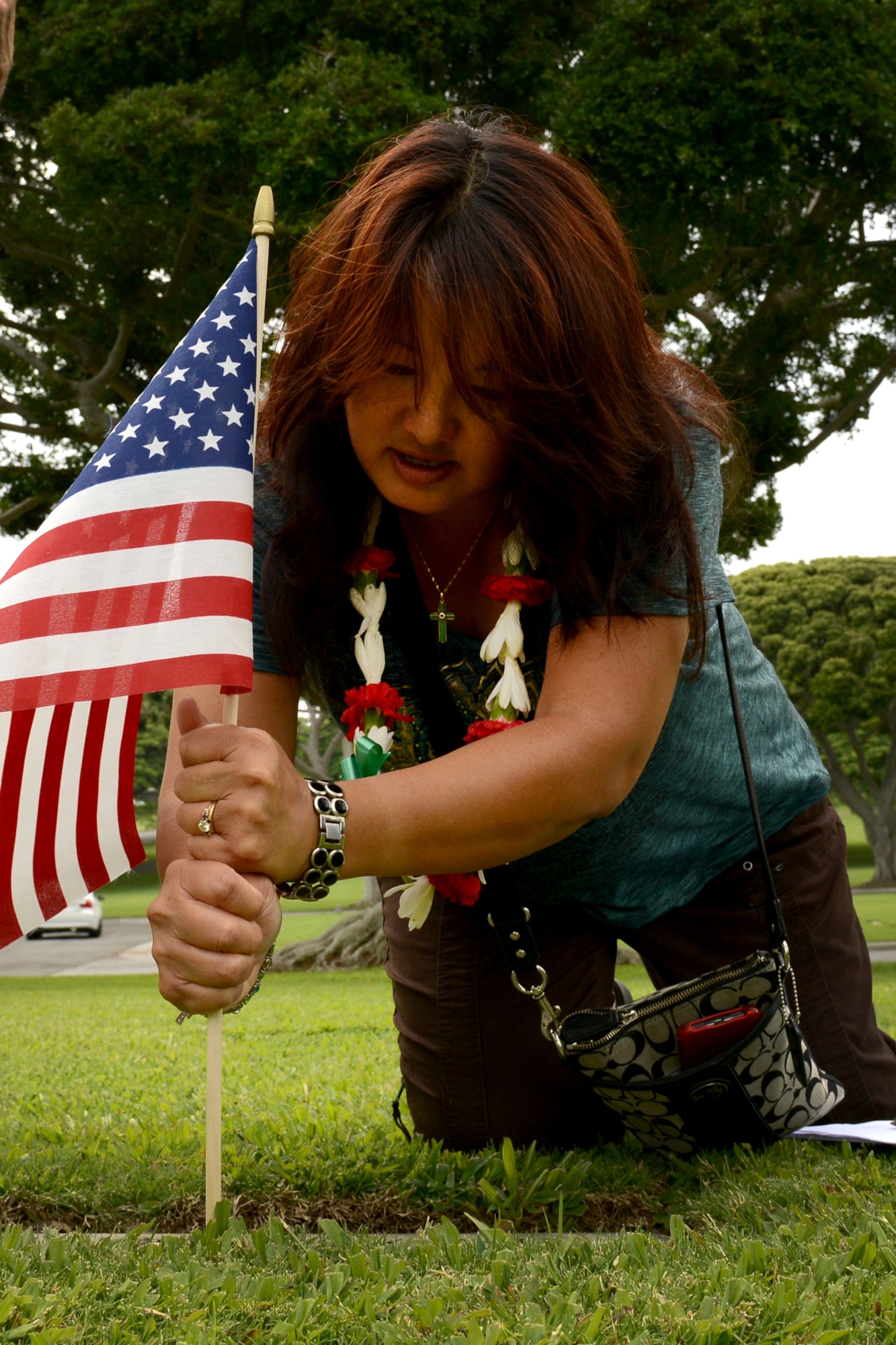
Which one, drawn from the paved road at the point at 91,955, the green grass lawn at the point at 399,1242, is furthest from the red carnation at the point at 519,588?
Result: the paved road at the point at 91,955

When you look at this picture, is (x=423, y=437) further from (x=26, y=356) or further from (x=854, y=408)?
(x=26, y=356)

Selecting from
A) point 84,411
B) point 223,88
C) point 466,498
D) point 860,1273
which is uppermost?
point 223,88

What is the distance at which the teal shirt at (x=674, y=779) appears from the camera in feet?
8.56

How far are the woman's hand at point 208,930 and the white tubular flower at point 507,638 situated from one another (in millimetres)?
786

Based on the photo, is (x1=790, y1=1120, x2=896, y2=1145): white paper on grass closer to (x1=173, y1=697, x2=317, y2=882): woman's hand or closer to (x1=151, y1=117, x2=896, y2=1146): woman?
(x1=151, y1=117, x2=896, y2=1146): woman

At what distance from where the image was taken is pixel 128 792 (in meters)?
2.31

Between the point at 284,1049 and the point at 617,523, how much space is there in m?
3.84

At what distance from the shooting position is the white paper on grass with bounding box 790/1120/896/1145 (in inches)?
99.2

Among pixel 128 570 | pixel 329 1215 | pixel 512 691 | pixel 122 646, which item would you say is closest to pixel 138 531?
pixel 128 570

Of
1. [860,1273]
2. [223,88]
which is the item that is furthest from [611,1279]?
[223,88]

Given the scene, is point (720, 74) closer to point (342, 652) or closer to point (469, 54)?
point (469, 54)

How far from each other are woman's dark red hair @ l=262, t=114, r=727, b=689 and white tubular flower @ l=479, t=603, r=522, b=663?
18 cm

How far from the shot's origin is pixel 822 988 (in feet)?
9.10

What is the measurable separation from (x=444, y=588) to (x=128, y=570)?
2.76ft
